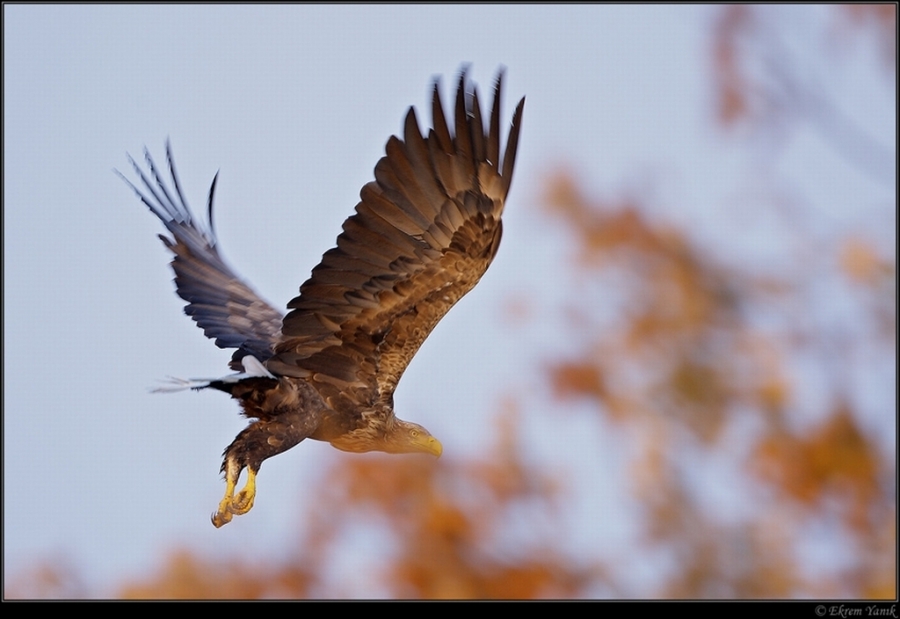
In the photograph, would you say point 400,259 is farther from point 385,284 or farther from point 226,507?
point 226,507

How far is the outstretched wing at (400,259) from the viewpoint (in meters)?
5.22

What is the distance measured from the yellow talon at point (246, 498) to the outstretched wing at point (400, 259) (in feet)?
1.56

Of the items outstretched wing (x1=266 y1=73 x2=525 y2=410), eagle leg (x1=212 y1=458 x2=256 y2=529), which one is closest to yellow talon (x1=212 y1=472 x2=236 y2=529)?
eagle leg (x1=212 y1=458 x2=256 y2=529)

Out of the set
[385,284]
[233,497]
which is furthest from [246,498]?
[385,284]

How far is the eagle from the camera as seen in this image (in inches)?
204

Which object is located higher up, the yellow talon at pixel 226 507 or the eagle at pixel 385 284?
the eagle at pixel 385 284

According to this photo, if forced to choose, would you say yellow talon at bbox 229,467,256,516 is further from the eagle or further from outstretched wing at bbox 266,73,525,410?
outstretched wing at bbox 266,73,525,410

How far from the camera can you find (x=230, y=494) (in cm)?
491

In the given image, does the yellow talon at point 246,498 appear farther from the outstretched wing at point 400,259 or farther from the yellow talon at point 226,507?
the outstretched wing at point 400,259

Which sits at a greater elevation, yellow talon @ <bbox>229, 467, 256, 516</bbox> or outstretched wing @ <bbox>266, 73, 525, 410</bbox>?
outstretched wing @ <bbox>266, 73, 525, 410</bbox>

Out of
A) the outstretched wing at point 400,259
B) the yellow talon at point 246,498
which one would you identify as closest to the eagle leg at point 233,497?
the yellow talon at point 246,498

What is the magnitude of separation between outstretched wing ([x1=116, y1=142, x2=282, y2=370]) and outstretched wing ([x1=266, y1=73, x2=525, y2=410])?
0.73 meters
